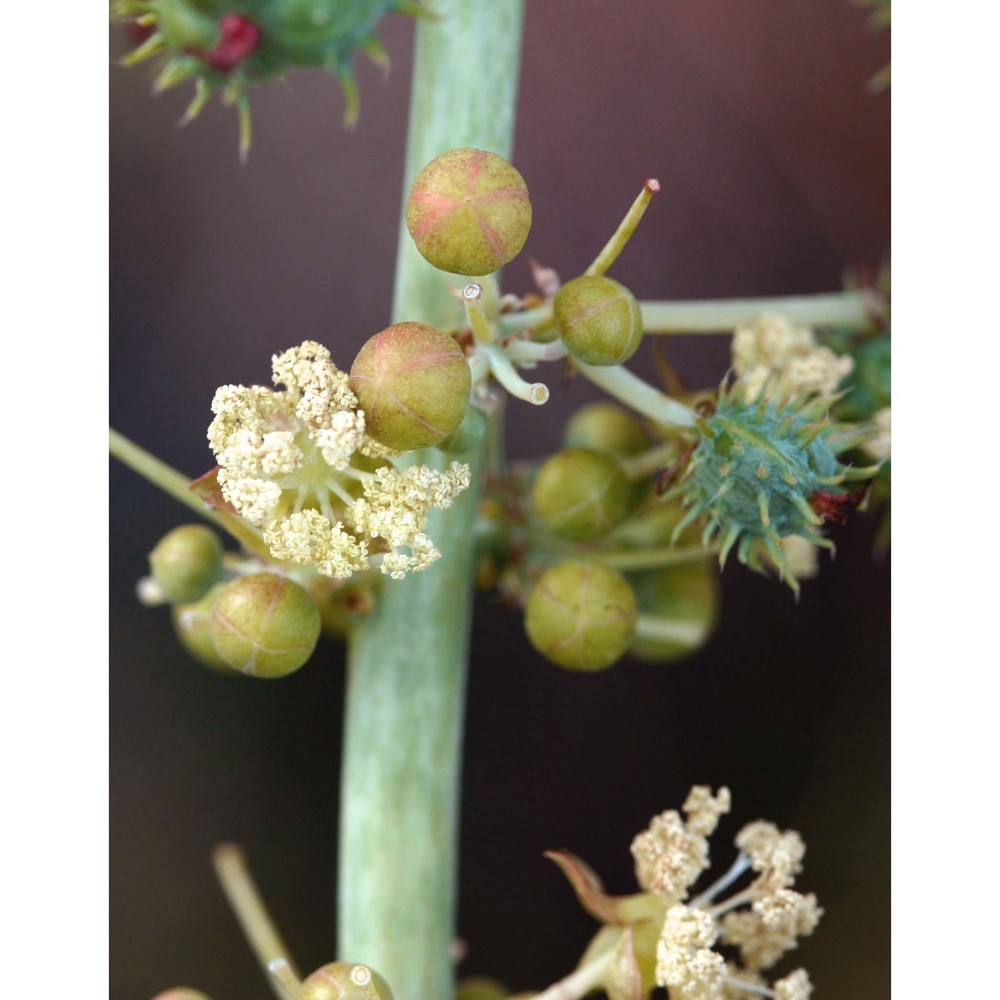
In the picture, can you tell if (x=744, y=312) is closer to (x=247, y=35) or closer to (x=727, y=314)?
(x=727, y=314)

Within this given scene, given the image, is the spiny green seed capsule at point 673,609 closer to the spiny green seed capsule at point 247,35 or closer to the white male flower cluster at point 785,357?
the white male flower cluster at point 785,357

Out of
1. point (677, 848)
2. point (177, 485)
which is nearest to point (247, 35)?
point (177, 485)

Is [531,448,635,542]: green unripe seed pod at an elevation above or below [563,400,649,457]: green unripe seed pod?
below

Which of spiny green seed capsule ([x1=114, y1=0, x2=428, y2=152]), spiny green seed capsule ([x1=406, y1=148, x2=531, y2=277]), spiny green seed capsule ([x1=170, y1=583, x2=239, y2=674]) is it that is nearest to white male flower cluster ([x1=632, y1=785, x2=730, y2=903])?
spiny green seed capsule ([x1=170, y1=583, x2=239, y2=674])

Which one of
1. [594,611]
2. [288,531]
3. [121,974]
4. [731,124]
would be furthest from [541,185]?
[121,974]

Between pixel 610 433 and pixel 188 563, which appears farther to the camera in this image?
pixel 610 433

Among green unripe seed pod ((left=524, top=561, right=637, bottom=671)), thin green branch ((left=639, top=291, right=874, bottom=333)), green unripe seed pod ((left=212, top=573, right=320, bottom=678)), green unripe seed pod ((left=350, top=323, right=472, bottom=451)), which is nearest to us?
green unripe seed pod ((left=350, top=323, right=472, bottom=451))

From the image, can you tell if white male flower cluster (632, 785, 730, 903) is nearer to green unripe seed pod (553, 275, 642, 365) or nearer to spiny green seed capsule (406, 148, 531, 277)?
green unripe seed pod (553, 275, 642, 365)
